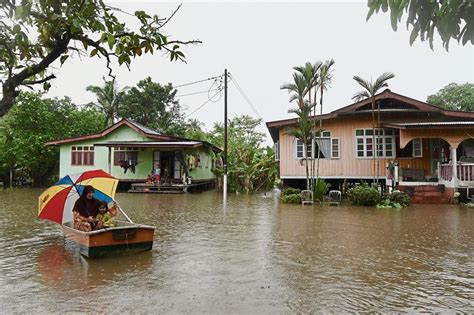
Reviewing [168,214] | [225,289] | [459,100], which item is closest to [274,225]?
[168,214]

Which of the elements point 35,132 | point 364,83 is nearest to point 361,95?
point 364,83

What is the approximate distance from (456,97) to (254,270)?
3963 cm

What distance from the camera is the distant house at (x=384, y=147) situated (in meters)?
17.8

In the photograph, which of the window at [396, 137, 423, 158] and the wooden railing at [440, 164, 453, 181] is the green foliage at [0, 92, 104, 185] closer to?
the window at [396, 137, 423, 158]

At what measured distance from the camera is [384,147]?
1908cm

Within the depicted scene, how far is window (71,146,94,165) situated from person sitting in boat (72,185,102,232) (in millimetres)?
20258

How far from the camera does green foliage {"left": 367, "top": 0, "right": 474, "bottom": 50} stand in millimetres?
2158

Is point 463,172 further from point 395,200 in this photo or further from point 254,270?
point 254,270

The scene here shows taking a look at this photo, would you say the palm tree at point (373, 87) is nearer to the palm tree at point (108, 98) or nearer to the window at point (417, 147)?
the window at point (417, 147)

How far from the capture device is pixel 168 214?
1345 centimetres

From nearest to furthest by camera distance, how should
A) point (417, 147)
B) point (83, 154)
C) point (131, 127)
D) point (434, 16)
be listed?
1. point (434, 16)
2. point (417, 147)
3. point (131, 127)
4. point (83, 154)

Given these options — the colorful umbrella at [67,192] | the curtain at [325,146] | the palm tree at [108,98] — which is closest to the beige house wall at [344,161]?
the curtain at [325,146]

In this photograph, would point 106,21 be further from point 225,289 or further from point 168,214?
point 168,214

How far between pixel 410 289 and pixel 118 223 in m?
5.83
